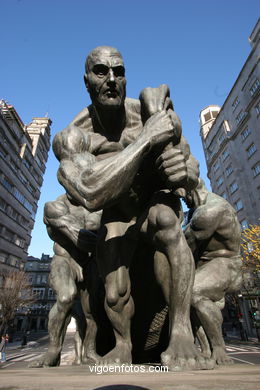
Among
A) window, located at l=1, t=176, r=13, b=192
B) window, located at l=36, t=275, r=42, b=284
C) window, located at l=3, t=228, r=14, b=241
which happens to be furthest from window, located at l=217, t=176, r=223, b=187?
window, located at l=36, t=275, r=42, b=284

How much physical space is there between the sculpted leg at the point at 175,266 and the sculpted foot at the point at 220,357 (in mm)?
633

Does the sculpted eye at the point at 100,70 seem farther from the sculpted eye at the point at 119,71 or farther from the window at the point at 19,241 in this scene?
the window at the point at 19,241

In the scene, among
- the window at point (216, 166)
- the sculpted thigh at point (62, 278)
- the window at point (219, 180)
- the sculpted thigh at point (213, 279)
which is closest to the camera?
the sculpted thigh at point (213, 279)

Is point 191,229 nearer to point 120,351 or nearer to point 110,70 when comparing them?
point 120,351

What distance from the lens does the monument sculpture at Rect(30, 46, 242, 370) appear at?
1.76 m

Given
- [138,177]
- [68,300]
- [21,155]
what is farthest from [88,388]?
[21,155]

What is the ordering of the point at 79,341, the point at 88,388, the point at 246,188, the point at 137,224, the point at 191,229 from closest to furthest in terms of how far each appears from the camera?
1. the point at 88,388
2. the point at 137,224
3. the point at 191,229
4. the point at 79,341
5. the point at 246,188

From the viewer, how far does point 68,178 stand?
1955 mm

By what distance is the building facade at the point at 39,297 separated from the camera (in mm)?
54125

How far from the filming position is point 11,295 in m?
28.3

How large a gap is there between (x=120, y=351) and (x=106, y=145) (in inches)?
67.9

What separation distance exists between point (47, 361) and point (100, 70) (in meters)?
2.50

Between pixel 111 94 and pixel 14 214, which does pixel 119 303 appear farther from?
pixel 14 214

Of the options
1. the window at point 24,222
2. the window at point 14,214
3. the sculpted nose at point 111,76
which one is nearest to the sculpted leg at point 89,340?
the sculpted nose at point 111,76
